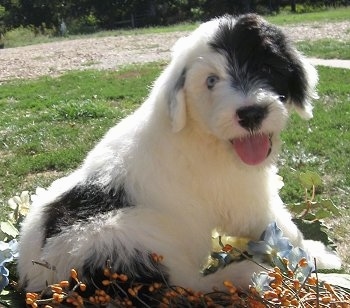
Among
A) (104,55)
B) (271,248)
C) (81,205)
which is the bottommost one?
(104,55)

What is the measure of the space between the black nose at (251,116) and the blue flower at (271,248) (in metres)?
0.50

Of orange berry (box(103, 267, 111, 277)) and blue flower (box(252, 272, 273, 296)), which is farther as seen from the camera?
orange berry (box(103, 267, 111, 277))

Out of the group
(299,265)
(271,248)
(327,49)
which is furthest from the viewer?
(327,49)

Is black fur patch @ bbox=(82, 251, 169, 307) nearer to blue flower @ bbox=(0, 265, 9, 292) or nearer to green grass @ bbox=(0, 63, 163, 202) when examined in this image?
blue flower @ bbox=(0, 265, 9, 292)

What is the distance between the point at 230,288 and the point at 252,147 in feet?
2.67

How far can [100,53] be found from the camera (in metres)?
22.1

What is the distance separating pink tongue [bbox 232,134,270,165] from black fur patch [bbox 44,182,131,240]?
1.98 feet

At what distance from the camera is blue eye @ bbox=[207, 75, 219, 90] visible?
9.36 ft

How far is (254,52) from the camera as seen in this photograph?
113 inches

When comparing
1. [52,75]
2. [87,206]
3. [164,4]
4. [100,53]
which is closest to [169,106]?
[87,206]

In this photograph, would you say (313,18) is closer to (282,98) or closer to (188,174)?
(282,98)

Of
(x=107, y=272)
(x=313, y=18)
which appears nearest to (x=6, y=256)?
(x=107, y=272)

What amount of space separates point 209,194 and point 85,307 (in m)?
0.89

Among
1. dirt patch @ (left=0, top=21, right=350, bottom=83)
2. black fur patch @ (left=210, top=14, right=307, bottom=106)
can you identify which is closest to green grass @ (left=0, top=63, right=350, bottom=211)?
black fur patch @ (left=210, top=14, right=307, bottom=106)
